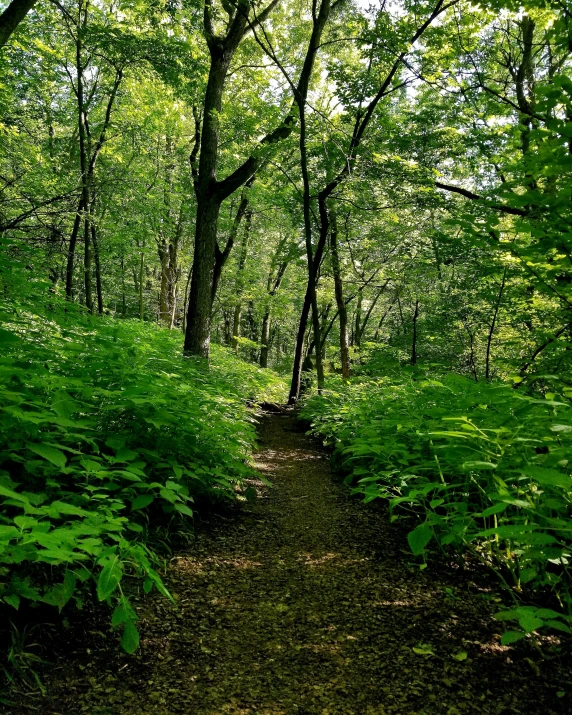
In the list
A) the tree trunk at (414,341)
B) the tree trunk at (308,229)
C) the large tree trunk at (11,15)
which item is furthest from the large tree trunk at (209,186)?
the tree trunk at (414,341)

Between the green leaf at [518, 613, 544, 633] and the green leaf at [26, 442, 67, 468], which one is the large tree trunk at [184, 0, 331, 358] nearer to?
the green leaf at [26, 442, 67, 468]

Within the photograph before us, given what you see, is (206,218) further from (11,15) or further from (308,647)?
(308,647)

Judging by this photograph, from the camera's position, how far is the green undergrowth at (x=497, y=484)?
1571 millimetres

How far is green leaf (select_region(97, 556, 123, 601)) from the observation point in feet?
4.80

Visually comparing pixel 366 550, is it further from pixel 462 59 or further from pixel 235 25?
pixel 462 59

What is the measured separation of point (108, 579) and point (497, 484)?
2035 mm

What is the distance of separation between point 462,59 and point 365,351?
10.8 m

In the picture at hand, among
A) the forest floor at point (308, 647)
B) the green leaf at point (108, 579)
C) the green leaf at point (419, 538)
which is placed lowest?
the forest floor at point (308, 647)

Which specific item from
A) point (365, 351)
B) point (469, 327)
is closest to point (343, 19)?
point (469, 327)

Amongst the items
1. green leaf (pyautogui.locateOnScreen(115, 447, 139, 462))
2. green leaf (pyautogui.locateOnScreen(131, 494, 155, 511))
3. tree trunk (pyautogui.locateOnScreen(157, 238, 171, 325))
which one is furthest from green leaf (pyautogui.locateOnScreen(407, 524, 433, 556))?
tree trunk (pyautogui.locateOnScreen(157, 238, 171, 325))

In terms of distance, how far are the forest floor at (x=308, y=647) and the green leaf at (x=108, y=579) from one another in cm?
51

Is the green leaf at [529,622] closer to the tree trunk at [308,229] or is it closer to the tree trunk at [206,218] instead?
the tree trunk at [206,218]

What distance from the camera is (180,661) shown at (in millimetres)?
1951

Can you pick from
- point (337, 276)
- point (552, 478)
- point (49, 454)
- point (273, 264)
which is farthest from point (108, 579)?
point (273, 264)
